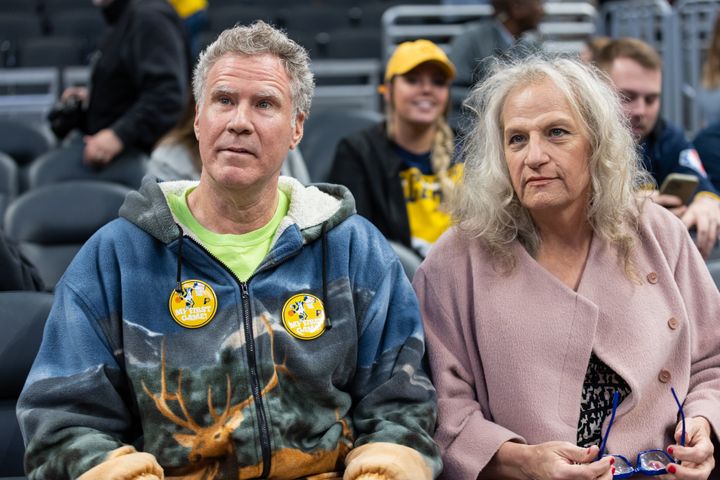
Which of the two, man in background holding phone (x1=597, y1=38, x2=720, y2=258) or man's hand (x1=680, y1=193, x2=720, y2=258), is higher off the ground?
man in background holding phone (x1=597, y1=38, x2=720, y2=258)

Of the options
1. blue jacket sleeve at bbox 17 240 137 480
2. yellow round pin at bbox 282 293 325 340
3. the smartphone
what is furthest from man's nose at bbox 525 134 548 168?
blue jacket sleeve at bbox 17 240 137 480

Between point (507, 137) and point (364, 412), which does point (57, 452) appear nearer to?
point (364, 412)

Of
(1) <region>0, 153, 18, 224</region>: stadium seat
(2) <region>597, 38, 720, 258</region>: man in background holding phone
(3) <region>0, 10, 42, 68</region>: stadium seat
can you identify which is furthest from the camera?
(3) <region>0, 10, 42, 68</region>: stadium seat

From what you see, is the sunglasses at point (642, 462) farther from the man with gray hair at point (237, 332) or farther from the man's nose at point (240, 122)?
the man's nose at point (240, 122)

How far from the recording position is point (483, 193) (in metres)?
2.23

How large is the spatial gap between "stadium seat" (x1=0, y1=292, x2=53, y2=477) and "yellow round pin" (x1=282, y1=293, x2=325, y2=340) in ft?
1.97

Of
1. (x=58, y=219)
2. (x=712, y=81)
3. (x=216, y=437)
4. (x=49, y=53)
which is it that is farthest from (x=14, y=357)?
(x=49, y=53)

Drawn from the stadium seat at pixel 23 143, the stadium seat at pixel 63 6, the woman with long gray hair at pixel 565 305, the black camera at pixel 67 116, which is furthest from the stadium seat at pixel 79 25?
the woman with long gray hair at pixel 565 305

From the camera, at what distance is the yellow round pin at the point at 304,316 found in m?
2.00

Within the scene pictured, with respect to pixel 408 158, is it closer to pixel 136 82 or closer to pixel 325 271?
pixel 136 82

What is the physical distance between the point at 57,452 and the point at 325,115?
3.22m

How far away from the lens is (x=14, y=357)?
7.28ft

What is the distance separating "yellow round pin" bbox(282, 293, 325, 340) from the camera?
200 centimetres

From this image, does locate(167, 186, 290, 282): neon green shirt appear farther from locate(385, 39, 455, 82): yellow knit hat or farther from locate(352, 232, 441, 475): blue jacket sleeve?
locate(385, 39, 455, 82): yellow knit hat
